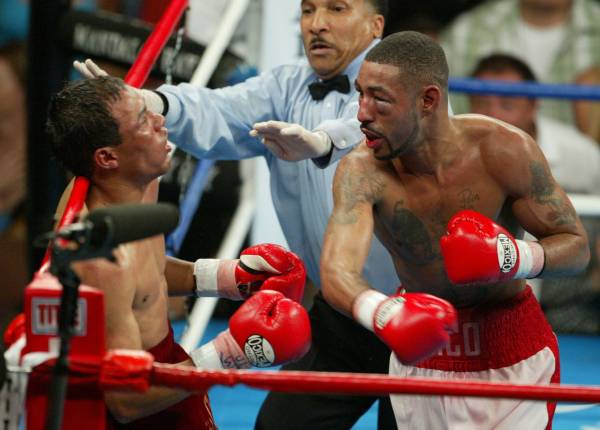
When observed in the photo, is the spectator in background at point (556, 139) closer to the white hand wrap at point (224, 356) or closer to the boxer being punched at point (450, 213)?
the boxer being punched at point (450, 213)

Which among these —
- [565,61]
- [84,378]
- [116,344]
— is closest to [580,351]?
[565,61]

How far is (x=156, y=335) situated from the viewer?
2.21 m

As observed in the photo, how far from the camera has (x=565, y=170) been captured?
457 cm

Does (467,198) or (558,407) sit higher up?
(467,198)

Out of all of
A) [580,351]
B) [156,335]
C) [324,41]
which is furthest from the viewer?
[580,351]

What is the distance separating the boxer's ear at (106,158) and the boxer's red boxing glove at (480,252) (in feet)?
2.14

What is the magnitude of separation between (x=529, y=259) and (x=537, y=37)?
9.23ft

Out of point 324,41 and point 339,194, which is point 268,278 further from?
point 324,41

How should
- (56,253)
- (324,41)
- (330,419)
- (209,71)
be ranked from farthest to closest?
(209,71) < (324,41) < (330,419) < (56,253)

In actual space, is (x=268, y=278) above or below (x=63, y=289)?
below

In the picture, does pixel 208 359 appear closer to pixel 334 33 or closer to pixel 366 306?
pixel 366 306

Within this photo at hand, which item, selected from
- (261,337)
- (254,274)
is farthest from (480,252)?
(254,274)

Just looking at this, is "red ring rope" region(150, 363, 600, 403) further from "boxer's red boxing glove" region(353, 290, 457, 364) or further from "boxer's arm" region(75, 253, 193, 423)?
"boxer's arm" region(75, 253, 193, 423)

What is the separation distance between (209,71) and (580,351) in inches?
73.2
